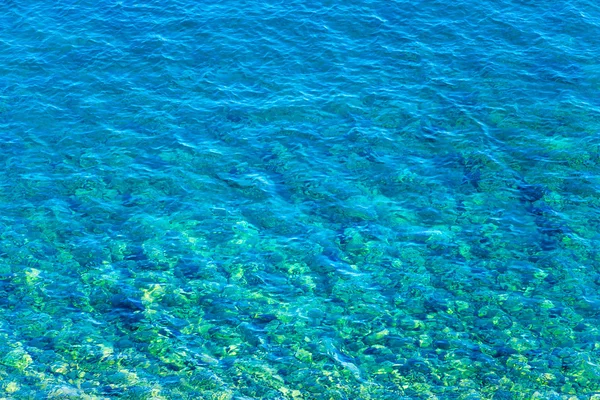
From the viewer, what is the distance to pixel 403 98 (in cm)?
5606

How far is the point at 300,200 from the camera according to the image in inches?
1919

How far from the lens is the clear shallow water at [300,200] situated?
39.0m

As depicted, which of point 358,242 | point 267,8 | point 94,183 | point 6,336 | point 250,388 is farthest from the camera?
point 267,8

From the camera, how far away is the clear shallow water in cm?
3897

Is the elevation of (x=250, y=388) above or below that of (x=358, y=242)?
below

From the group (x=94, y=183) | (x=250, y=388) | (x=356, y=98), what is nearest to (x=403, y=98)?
(x=356, y=98)

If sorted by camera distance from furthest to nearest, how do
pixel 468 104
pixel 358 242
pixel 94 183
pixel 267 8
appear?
1. pixel 267 8
2. pixel 468 104
3. pixel 94 183
4. pixel 358 242

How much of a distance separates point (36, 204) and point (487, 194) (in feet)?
99.4

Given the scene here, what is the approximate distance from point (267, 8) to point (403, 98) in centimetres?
1697

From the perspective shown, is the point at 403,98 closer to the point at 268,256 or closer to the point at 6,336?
the point at 268,256

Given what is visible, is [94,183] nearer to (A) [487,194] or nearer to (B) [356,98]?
(B) [356,98]

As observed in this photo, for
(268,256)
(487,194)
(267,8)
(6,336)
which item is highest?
(267,8)

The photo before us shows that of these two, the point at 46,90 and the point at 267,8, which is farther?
the point at 267,8

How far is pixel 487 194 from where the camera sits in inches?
1916
